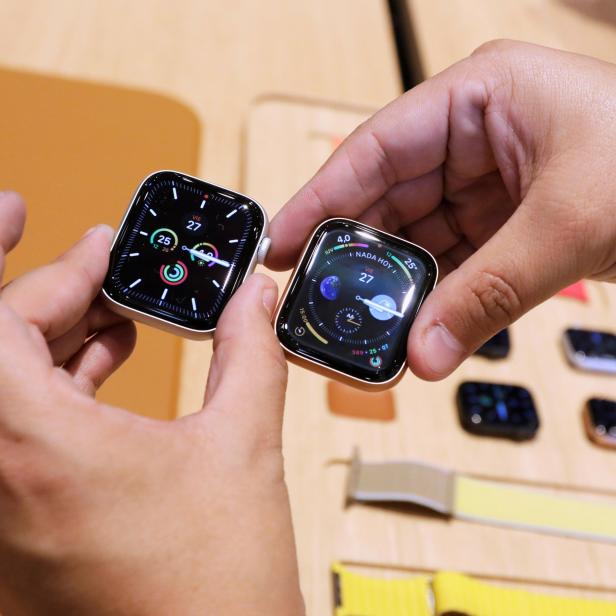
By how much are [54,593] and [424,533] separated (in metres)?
0.46

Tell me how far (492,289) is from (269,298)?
0.21 metres

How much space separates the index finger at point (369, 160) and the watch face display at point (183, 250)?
0.06m

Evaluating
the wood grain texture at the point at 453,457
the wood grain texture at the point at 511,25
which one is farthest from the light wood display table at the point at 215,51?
the wood grain texture at the point at 453,457

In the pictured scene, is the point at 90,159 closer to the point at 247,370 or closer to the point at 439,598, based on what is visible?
the point at 247,370

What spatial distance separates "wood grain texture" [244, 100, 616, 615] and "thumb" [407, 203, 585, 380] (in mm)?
221

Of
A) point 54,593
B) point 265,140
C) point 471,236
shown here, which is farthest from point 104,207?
point 54,593

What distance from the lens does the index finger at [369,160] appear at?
750mm

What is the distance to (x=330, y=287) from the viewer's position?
69 cm

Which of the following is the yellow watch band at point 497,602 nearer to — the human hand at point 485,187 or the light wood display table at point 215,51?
the human hand at point 485,187

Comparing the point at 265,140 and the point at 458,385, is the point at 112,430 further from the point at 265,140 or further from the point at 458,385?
the point at 265,140

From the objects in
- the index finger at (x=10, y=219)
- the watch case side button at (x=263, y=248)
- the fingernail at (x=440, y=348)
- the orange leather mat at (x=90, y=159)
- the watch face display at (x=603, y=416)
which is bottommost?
the watch face display at (x=603, y=416)

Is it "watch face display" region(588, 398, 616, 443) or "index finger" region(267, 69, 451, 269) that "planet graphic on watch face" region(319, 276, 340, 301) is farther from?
"watch face display" region(588, 398, 616, 443)

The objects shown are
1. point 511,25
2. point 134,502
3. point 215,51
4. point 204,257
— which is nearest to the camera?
point 134,502

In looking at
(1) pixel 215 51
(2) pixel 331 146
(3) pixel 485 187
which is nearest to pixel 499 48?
(3) pixel 485 187
